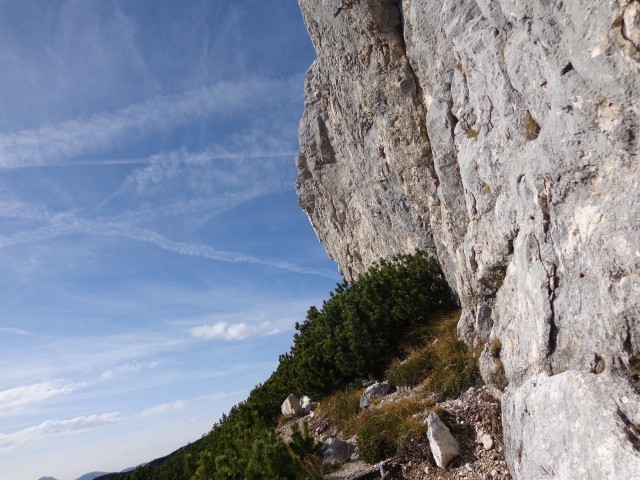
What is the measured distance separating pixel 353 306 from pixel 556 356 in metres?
10.8

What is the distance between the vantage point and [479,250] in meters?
11.4

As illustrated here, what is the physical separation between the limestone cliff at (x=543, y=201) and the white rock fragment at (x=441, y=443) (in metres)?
1.45

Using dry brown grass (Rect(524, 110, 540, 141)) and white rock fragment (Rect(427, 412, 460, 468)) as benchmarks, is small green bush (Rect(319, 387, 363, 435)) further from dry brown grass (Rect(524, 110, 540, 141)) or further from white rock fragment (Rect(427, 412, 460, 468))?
dry brown grass (Rect(524, 110, 540, 141))

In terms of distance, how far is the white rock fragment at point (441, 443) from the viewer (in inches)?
364

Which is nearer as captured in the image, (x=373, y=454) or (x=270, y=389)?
(x=373, y=454)

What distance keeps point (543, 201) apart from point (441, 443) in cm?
489

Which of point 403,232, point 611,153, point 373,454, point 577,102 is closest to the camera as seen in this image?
point 611,153

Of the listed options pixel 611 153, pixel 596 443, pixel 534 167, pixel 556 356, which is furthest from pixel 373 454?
pixel 611 153

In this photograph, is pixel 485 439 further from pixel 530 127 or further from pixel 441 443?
pixel 530 127

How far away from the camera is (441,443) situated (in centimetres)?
933

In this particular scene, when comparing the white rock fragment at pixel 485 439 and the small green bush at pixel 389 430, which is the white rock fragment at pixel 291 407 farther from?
the white rock fragment at pixel 485 439

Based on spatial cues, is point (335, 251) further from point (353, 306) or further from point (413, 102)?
point (413, 102)

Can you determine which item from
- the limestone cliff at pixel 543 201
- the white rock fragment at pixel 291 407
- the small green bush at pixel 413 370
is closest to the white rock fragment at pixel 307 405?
the white rock fragment at pixel 291 407

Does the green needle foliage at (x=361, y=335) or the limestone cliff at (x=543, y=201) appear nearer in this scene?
the limestone cliff at (x=543, y=201)
